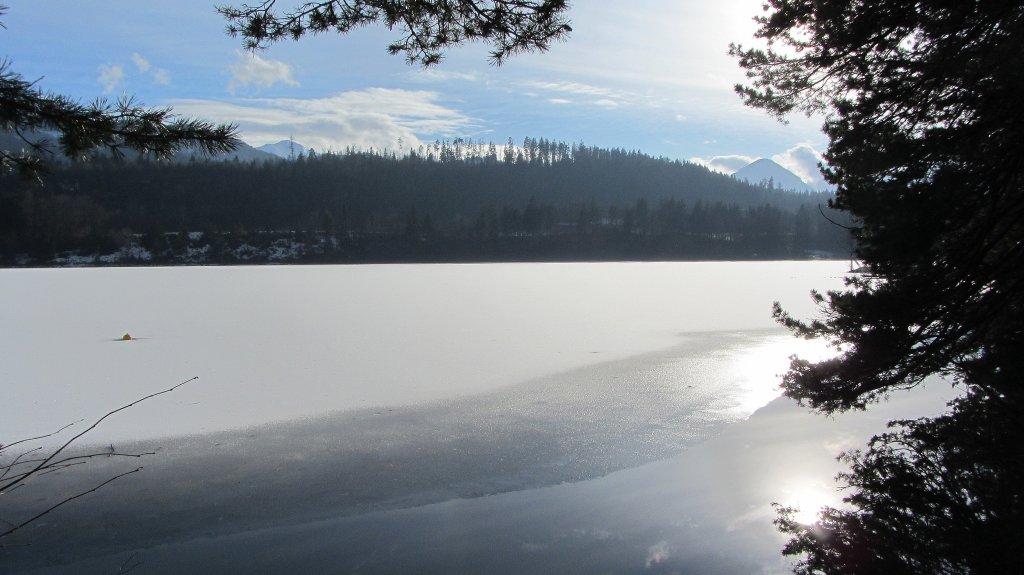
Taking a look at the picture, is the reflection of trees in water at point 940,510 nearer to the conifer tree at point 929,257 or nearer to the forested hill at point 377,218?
the conifer tree at point 929,257

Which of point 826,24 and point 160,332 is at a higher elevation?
point 826,24

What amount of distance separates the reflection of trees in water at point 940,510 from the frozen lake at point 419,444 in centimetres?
45

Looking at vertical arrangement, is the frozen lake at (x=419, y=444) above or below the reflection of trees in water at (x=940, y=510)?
below

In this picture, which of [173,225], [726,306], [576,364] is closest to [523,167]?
[173,225]

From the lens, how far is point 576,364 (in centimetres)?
923

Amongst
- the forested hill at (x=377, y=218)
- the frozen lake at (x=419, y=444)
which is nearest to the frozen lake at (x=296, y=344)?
the frozen lake at (x=419, y=444)

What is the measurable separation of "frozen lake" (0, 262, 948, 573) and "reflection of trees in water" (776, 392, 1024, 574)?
1.47 ft

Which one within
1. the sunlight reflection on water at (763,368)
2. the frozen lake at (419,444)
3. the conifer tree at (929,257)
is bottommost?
the frozen lake at (419,444)

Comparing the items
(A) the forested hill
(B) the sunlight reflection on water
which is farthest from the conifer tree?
(A) the forested hill

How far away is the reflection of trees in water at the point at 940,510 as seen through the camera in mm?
3135

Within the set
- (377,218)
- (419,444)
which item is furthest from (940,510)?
(377,218)

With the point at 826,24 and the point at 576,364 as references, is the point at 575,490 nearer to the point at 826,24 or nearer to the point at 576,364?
the point at 826,24

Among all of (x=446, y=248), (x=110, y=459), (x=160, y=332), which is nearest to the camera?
(x=110, y=459)

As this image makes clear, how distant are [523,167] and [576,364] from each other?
102 meters
